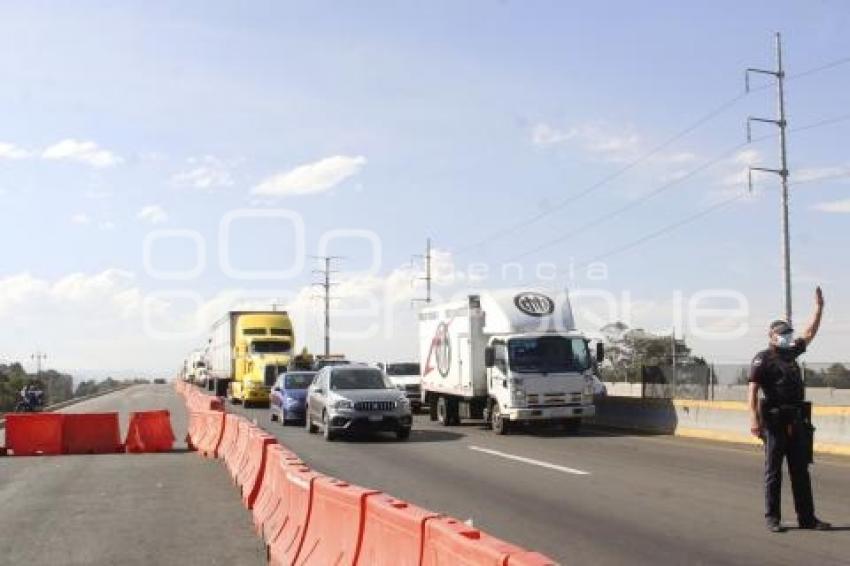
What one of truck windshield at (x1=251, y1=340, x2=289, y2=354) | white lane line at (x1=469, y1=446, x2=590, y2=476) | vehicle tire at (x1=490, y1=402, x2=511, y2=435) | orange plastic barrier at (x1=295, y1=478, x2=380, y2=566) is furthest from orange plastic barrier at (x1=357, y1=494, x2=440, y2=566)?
truck windshield at (x1=251, y1=340, x2=289, y2=354)

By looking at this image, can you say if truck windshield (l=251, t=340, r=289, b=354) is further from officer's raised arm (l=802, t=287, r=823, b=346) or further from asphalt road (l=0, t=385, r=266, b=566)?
officer's raised arm (l=802, t=287, r=823, b=346)

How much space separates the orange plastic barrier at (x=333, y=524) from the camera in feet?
Answer: 21.8

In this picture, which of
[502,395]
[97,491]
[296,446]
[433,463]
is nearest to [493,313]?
[502,395]

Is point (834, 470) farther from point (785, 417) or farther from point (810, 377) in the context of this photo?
point (810, 377)

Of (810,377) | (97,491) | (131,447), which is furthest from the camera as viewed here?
(810,377)

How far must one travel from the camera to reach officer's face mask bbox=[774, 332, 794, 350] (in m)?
9.53

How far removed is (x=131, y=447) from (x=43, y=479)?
4.49 m

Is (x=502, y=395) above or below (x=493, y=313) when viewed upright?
below

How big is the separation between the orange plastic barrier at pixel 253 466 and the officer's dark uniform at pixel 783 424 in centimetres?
526

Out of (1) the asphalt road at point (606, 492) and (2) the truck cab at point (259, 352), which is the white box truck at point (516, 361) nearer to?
(1) the asphalt road at point (606, 492)

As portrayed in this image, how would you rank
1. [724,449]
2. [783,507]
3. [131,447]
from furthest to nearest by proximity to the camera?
[131,447] < [724,449] < [783,507]

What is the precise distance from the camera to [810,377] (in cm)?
3341

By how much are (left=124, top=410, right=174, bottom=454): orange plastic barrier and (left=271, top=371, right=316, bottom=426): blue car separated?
771 cm

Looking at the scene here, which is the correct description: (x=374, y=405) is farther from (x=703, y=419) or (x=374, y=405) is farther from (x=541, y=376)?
(x=703, y=419)
